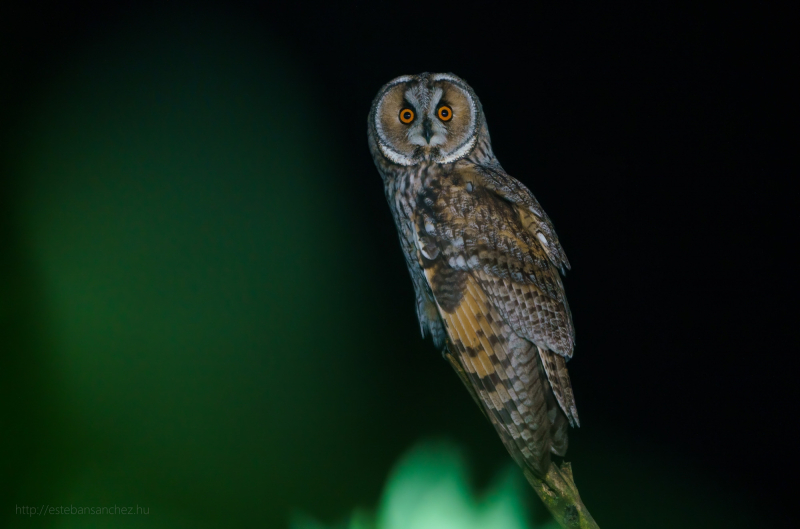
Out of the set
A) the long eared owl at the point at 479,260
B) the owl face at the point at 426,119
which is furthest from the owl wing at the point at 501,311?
the owl face at the point at 426,119

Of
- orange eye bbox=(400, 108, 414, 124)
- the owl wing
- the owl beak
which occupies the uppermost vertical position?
orange eye bbox=(400, 108, 414, 124)

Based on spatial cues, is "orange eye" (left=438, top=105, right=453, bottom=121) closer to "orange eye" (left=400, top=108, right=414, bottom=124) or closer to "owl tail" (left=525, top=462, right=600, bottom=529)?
"orange eye" (left=400, top=108, right=414, bottom=124)

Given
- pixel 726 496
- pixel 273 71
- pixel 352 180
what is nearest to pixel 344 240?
pixel 352 180

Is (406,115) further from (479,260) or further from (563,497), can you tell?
(563,497)

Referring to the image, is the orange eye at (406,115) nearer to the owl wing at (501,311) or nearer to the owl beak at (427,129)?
the owl beak at (427,129)

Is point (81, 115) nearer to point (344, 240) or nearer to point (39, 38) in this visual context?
point (39, 38)

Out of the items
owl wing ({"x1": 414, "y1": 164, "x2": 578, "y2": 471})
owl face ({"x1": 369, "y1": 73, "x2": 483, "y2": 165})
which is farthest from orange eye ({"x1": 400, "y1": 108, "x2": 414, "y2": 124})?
owl wing ({"x1": 414, "y1": 164, "x2": 578, "y2": 471})

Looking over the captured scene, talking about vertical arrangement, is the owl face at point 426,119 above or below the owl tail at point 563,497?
above
